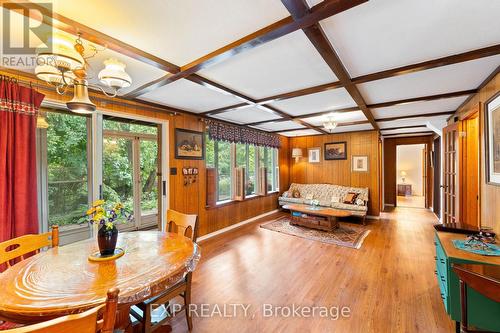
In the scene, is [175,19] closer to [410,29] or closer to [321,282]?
[410,29]

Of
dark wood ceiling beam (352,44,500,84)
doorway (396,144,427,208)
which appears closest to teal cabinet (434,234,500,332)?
dark wood ceiling beam (352,44,500,84)

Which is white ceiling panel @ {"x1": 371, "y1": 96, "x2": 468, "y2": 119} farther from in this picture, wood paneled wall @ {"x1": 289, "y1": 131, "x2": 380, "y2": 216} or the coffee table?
the coffee table

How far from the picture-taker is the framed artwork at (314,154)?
6.38 meters

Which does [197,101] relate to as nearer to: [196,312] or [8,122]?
[8,122]

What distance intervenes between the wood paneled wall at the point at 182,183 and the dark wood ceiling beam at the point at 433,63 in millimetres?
2732

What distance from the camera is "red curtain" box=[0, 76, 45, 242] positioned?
6.27ft

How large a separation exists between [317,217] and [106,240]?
13.2 ft

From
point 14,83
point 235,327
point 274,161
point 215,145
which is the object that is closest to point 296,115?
point 215,145

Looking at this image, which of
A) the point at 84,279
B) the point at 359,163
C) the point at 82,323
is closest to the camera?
the point at 82,323

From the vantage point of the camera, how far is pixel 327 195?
5836 mm

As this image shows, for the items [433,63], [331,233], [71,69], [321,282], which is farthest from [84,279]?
[331,233]

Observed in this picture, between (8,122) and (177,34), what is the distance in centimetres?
178

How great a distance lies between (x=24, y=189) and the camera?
2004 millimetres

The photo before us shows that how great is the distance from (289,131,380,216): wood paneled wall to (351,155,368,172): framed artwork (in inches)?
3.1
